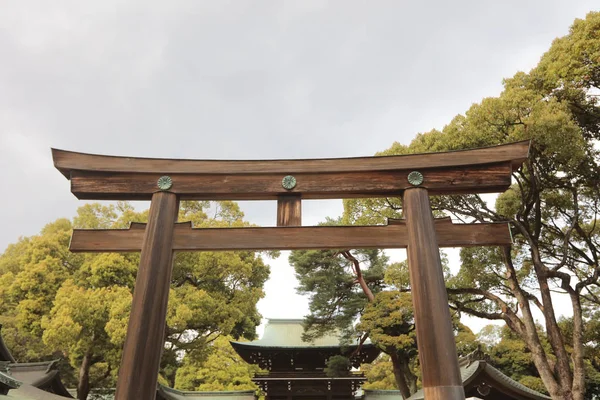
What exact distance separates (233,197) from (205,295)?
1040 centimetres

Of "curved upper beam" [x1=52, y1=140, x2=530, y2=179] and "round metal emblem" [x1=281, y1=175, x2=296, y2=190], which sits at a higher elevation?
"curved upper beam" [x1=52, y1=140, x2=530, y2=179]

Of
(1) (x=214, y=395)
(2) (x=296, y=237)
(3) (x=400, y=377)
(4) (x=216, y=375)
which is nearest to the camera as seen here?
(2) (x=296, y=237)

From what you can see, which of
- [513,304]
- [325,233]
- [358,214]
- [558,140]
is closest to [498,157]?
[325,233]

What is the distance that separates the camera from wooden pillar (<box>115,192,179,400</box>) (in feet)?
12.4

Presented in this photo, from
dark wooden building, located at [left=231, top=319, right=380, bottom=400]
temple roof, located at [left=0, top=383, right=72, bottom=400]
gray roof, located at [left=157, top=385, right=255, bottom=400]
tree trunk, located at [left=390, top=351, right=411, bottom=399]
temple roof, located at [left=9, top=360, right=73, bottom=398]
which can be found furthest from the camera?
gray roof, located at [left=157, top=385, right=255, bottom=400]

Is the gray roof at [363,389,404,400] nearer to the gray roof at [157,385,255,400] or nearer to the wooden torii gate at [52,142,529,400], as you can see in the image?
the gray roof at [157,385,255,400]

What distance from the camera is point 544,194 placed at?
12.2 meters

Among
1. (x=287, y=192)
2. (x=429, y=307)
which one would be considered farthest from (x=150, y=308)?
(x=429, y=307)

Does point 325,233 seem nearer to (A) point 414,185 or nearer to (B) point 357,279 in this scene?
(A) point 414,185

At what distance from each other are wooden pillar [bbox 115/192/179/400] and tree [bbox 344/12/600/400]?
8872 millimetres

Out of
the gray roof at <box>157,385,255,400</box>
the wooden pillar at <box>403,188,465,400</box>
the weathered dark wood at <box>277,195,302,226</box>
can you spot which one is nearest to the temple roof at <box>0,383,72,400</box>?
the gray roof at <box>157,385,255,400</box>

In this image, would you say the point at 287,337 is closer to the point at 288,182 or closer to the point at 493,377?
the point at 493,377

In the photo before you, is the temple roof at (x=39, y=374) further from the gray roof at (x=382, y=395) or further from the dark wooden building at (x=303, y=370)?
the gray roof at (x=382, y=395)

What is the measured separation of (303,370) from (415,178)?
12.4 m
